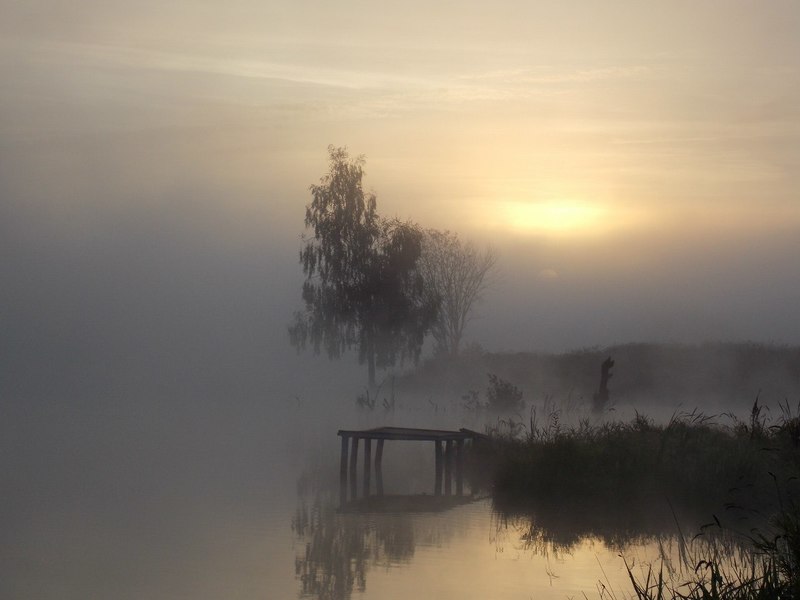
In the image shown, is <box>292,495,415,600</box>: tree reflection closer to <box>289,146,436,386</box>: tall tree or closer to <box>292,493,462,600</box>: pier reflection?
<box>292,493,462,600</box>: pier reflection

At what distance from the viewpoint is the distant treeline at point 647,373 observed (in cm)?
4509

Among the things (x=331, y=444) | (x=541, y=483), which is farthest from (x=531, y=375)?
(x=541, y=483)

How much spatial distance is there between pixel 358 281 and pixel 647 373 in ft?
50.1

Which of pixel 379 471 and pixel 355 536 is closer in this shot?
pixel 355 536

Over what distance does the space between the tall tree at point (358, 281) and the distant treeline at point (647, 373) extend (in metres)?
6.84

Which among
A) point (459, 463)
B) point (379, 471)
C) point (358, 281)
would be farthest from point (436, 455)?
point (358, 281)

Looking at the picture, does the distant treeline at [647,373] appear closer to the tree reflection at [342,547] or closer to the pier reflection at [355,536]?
the pier reflection at [355,536]

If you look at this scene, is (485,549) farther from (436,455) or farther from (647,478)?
(436,455)

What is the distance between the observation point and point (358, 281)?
→ 42.6 m

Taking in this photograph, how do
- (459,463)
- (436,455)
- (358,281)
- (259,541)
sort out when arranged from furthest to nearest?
(358,281)
(459,463)
(436,455)
(259,541)

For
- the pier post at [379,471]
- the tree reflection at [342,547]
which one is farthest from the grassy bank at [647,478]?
the pier post at [379,471]

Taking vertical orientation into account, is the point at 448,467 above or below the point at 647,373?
below

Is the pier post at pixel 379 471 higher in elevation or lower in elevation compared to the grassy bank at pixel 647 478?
lower

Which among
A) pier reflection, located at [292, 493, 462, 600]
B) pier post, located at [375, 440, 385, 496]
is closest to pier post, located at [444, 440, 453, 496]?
pier post, located at [375, 440, 385, 496]
